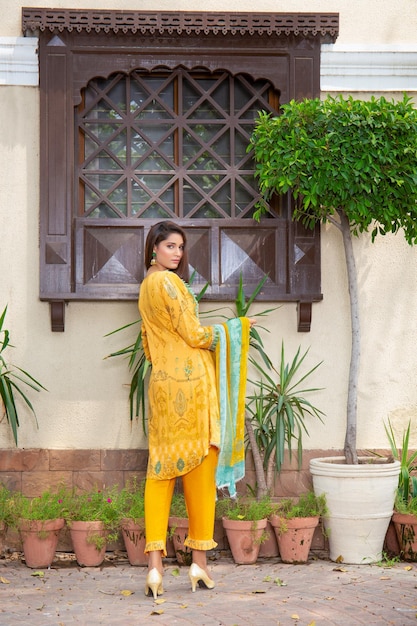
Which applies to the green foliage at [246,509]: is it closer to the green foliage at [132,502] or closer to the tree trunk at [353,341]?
the green foliage at [132,502]

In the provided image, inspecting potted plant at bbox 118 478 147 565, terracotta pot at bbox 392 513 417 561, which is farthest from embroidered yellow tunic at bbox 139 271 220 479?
terracotta pot at bbox 392 513 417 561

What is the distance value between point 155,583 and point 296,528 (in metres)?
1.15

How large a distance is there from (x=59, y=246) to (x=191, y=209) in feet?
3.03

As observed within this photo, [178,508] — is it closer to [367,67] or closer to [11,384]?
[11,384]

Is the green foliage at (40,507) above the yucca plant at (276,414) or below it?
below

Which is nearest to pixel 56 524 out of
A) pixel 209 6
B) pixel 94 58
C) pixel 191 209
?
pixel 191 209

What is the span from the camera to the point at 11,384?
19.0 ft

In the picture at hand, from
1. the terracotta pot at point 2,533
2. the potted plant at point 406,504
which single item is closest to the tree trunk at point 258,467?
the potted plant at point 406,504

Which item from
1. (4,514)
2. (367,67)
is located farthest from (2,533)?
(367,67)

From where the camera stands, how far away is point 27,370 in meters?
5.95

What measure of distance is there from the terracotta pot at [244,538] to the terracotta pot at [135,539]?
1.64 feet

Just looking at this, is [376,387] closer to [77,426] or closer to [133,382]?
[133,382]

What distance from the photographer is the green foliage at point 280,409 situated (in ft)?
18.7

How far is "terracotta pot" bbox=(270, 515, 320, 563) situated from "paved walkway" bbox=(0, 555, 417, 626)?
7 centimetres
